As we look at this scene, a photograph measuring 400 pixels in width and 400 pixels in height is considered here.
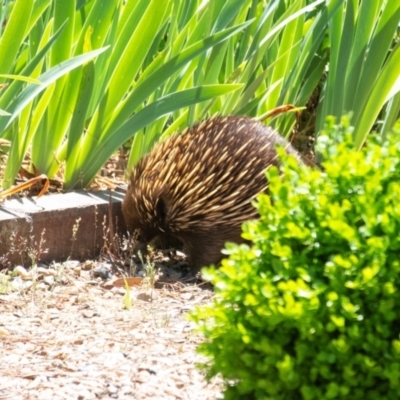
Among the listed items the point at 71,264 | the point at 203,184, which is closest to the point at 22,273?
the point at 71,264

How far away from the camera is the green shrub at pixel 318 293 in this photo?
2277 mm

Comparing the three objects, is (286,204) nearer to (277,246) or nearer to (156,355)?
(277,246)

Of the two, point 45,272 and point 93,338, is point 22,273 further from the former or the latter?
point 93,338

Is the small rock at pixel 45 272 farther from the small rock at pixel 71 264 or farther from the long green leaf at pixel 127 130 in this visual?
the long green leaf at pixel 127 130

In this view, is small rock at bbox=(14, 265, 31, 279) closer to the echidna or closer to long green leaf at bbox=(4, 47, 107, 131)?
long green leaf at bbox=(4, 47, 107, 131)

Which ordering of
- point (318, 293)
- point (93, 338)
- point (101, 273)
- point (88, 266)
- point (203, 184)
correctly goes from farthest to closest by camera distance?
point (203, 184) → point (88, 266) → point (101, 273) → point (93, 338) → point (318, 293)

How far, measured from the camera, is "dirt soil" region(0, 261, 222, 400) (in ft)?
10.3

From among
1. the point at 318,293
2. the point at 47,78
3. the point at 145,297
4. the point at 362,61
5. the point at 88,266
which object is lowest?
the point at 88,266

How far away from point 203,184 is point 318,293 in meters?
2.68

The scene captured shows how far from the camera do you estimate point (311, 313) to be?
2.28 metres

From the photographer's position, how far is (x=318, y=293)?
229 cm

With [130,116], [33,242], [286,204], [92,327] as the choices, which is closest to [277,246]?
[286,204]

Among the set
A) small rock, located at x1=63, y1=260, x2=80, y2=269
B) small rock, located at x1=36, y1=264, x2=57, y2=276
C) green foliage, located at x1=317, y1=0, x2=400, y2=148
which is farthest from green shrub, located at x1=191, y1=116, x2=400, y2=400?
→ green foliage, located at x1=317, y1=0, x2=400, y2=148

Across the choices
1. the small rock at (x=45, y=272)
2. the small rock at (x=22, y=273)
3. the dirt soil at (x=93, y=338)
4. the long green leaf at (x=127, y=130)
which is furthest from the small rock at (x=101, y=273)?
the long green leaf at (x=127, y=130)
